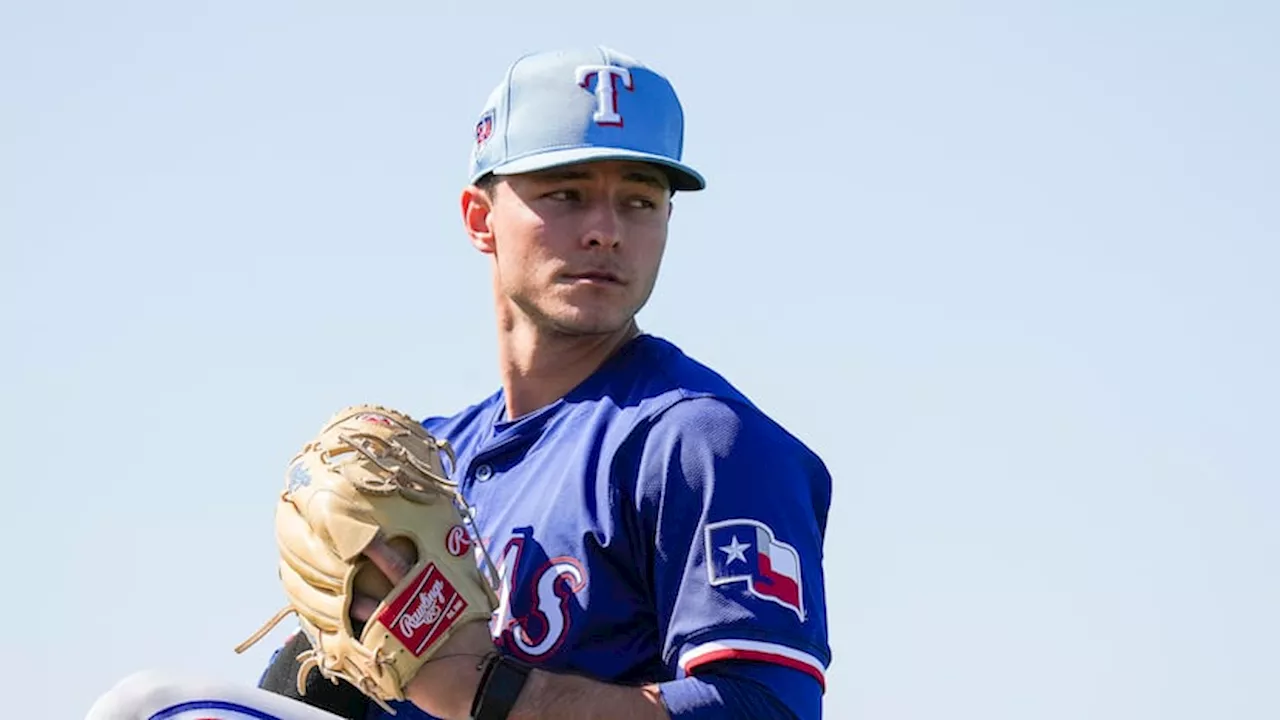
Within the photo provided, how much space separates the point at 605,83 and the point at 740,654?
6.13ft

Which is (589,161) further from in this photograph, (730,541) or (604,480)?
(730,541)

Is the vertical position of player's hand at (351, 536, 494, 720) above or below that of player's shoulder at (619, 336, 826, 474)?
below

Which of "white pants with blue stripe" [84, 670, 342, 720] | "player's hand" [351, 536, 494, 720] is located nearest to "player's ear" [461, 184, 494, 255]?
"player's hand" [351, 536, 494, 720]

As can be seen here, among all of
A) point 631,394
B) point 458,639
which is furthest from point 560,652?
point 631,394

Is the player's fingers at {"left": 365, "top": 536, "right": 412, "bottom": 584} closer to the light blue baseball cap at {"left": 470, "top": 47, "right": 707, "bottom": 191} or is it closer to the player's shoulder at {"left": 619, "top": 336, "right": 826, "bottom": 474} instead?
the player's shoulder at {"left": 619, "top": 336, "right": 826, "bottom": 474}

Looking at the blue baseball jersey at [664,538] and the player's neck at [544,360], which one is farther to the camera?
the player's neck at [544,360]

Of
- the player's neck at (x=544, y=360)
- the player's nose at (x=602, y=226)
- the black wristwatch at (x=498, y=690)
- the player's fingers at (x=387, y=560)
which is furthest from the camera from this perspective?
the player's neck at (x=544, y=360)

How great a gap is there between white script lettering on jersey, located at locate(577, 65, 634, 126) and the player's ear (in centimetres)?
49

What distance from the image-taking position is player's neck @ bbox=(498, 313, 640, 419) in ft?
20.4

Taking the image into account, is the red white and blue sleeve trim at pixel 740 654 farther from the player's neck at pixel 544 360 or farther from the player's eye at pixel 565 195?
the player's eye at pixel 565 195

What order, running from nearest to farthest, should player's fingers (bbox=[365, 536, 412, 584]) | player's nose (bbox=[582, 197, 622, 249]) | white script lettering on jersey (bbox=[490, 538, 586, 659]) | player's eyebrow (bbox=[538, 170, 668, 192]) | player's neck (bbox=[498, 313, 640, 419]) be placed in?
1. player's fingers (bbox=[365, 536, 412, 584])
2. white script lettering on jersey (bbox=[490, 538, 586, 659])
3. player's nose (bbox=[582, 197, 622, 249])
4. player's eyebrow (bbox=[538, 170, 668, 192])
5. player's neck (bbox=[498, 313, 640, 419])

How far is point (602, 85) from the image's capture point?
244 inches

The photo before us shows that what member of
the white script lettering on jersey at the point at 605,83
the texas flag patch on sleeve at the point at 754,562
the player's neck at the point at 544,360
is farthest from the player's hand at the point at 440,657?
the white script lettering on jersey at the point at 605,83

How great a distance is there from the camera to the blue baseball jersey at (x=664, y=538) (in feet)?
17.4
